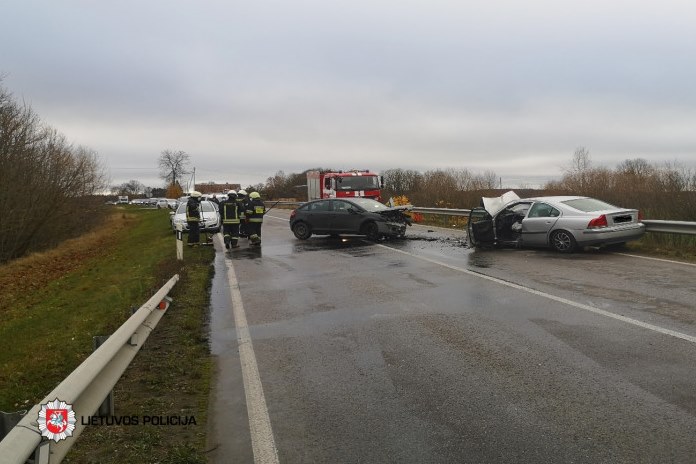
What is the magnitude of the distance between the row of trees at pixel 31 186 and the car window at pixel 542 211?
72.5 feet

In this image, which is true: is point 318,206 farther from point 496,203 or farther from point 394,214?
point 496,203

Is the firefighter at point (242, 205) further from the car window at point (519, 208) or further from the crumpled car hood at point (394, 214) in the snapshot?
the car window at point (519, 208)

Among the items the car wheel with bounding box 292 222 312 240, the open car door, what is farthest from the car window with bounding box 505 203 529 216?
the car wheel with bounding box 292 222 312 240

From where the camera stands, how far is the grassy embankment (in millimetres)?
3682

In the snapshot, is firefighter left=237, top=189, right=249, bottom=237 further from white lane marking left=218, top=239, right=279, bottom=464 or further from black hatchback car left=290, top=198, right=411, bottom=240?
white lane marking left=218, top=239, right=279, bottom=464

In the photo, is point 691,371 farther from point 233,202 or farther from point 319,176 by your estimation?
point 319,176

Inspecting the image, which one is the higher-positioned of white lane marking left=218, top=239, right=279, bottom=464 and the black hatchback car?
the black hatchback car

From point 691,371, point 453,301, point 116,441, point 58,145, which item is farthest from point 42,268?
point 691,371

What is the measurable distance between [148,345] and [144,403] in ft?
6.02

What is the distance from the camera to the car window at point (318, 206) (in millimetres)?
18016

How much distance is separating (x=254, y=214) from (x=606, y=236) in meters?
9.88

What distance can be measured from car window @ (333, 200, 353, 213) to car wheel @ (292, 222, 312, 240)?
1296 millimetres

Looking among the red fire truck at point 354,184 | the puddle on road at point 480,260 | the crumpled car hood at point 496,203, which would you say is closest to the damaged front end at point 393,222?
the crumpled car hood at point 496,203

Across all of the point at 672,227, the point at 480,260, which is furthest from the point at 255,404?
the point at 672,227
